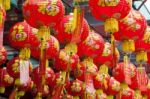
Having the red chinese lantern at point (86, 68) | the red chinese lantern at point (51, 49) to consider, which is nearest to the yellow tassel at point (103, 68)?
the red chinese lantern at point (86, 68)

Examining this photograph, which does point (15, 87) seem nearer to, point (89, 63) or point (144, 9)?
point (89, 63)

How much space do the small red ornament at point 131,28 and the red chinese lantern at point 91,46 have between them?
616 millimetres

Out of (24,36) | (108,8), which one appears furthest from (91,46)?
(108,8)

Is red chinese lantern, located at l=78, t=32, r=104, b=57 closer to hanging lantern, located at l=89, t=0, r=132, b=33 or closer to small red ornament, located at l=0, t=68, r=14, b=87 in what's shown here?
hanging lantern, located at l=89, t=0, r=132, b=33

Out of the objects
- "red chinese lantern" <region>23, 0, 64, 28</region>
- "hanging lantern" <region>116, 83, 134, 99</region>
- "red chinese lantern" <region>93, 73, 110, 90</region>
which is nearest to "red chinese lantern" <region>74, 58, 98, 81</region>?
"red chinese lantern" <region>93, 73, 110, 90</region>

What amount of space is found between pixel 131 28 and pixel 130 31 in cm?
5

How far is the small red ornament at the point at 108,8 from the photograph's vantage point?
680cm

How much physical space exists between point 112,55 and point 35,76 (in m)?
1.59

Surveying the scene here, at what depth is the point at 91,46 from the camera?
8.41m

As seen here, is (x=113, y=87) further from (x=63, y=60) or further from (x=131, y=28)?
(x=131, y=28)

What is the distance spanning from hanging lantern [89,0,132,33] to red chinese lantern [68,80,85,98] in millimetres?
3301

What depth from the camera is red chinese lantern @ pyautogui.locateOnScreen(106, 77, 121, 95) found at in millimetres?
10102

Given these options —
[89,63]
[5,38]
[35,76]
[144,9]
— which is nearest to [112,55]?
[89,63]

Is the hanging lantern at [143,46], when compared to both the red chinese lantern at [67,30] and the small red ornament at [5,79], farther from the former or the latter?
the small red ornament at [5,79]
